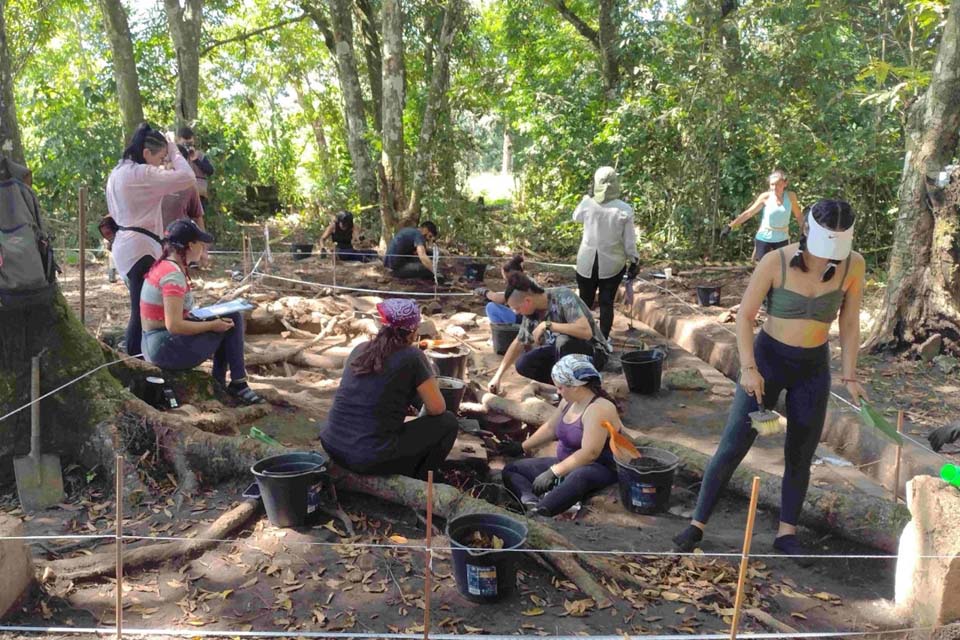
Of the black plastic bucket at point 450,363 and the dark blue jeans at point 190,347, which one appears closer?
the dark blue jeans at point 190,347

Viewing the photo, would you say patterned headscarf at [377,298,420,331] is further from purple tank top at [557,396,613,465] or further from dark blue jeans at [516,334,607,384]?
dark blue jeans at [516,334,607,384]

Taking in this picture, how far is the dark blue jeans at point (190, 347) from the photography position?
16.6 ft

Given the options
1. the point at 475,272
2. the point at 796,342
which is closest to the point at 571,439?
the point at 796,342

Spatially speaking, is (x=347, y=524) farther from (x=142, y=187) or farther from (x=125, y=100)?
(x=125, y=100)

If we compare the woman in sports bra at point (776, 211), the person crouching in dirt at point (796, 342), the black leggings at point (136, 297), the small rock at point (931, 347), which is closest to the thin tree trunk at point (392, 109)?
the woman in sports bra at point (776, 211)

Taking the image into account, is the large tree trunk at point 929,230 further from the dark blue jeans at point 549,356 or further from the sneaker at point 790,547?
the sneaker at point 790,547

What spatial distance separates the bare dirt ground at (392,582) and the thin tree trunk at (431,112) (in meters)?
8.83

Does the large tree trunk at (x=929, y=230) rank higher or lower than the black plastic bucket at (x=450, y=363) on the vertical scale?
higher

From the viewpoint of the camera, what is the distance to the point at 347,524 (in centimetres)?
391

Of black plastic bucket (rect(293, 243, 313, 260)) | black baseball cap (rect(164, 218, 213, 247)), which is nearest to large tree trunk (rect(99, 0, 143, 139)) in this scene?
black plastic bucket (rect(293, 243, 313, 260))

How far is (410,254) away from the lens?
417 inches

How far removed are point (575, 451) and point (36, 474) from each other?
3075 millimetres

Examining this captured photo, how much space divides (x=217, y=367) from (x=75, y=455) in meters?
1.21

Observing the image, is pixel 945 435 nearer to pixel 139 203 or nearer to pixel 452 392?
pixel 452 392
